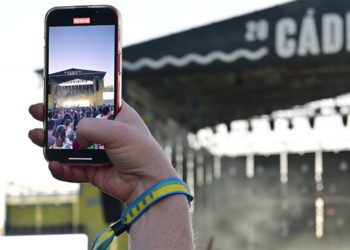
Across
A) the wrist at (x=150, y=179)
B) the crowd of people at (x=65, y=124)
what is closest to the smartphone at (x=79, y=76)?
the crowd of people at (x=65, y=124)

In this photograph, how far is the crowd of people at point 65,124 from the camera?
1.28 m

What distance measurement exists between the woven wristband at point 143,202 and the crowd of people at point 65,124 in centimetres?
18

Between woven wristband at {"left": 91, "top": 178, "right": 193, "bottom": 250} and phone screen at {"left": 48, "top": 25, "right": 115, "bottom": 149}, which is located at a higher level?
phone screen at {"left": 48, "top": 25, "right": 115, "bottom": 149}

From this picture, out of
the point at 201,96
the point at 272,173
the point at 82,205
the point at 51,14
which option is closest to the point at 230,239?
the point at 272,173

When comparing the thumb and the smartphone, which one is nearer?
the thumb

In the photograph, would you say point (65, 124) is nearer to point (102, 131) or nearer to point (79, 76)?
point (79, 76)

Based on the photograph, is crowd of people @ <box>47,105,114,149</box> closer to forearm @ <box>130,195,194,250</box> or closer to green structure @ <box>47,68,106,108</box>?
green structure @ <box>47,68,106,108</box>

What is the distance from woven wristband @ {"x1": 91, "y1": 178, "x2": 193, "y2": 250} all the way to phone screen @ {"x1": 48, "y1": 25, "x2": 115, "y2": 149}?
175 millimetres

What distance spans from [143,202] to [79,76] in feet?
1.07

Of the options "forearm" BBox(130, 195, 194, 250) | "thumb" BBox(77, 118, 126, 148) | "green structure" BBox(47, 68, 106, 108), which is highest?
"green structure" BBox(47, 68, 106, 108)

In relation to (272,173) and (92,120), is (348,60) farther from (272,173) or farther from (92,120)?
(272,173)

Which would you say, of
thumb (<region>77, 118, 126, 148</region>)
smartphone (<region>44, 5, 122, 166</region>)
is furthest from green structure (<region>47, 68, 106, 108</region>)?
thumb (<region>77, 118, 126, 148</region>)

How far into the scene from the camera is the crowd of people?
4.21 feet

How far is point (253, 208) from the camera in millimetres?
24484
